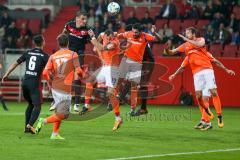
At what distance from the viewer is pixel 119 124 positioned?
18344 millimetres

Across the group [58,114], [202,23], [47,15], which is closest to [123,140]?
[58,114]

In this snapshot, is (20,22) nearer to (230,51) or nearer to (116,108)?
(230,51)

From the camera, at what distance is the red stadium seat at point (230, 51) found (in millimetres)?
29875

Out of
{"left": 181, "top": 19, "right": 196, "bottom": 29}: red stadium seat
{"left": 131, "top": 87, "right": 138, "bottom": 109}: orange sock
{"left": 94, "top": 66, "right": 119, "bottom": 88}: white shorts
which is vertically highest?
{"left": 181, "top": 19, "right": 196, "bottom": 29}: red stadium seat

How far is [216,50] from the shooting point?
3009 cm

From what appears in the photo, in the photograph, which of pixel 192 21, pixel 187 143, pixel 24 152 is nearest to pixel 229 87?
pixel 192 21

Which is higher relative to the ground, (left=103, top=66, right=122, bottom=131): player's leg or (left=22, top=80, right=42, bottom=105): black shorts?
(left=22, top=80, right=42, bottom=105): black shorts

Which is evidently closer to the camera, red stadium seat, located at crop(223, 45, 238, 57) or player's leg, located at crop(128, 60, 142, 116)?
player's leg, located at crop(128, 60, 142, 116)

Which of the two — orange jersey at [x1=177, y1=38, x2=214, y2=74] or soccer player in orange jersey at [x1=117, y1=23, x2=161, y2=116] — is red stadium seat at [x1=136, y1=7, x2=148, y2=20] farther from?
orange jersey at [x1=177, y1=38, x2=214, y2=74]

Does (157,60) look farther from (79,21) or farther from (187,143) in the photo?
(187,143)

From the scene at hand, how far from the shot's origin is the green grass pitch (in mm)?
14078

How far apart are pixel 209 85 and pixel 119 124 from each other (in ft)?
8.26

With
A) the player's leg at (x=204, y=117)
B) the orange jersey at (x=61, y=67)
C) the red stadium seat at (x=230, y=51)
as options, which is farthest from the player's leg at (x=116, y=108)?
the red stadium seat at (x=230, y=51)

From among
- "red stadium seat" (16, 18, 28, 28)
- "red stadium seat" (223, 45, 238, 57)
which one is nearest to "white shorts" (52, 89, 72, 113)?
"red stadium seat" (223, 45, 238, 57)
